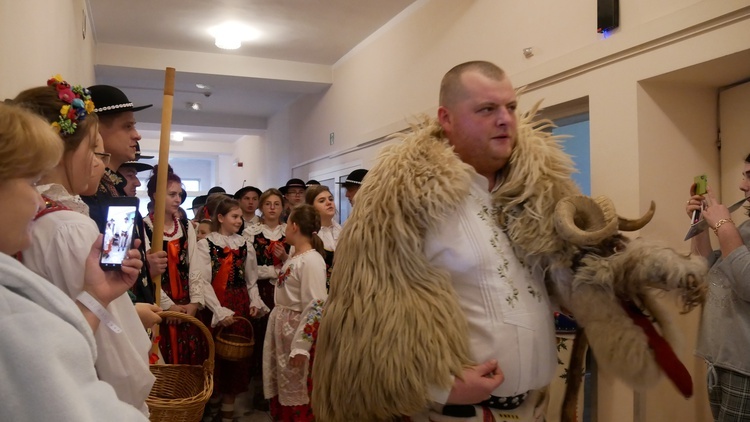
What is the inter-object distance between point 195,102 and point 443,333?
7728 millimetres

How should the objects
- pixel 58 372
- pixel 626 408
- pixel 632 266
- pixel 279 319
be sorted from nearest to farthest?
pixel 58 372, pixel 632 266, pixel 626 408, pixel 279 319

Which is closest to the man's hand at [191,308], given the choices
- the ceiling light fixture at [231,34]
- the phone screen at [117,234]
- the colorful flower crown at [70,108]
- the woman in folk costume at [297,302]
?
the woman in folk costume at [297,302]

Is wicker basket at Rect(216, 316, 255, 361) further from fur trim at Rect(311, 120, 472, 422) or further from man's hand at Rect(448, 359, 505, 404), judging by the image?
man's hand at Rect(448, 359, 505, 404)

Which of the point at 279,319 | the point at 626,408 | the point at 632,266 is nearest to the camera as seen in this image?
the point at 632,266

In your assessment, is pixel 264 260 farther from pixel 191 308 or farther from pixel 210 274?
pixel 191 308

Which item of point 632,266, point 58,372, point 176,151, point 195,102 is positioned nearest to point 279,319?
point 632,266

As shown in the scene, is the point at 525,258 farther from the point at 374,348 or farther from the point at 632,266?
the point at 374,348

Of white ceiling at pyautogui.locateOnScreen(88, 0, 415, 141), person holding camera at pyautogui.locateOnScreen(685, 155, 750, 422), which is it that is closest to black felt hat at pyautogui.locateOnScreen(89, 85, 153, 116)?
person holding camera at pyautogui.locateOnScreen(685, 155, 750, 422)

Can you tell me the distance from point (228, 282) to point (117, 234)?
9.10 ft

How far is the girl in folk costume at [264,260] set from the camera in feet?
13.6

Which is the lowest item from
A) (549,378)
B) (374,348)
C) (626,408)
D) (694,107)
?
(626,408)

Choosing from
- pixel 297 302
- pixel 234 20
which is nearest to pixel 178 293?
pixel 297 302

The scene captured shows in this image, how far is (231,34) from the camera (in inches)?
212

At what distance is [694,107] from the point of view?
2.58 metres
